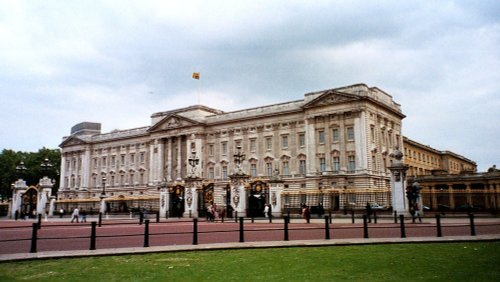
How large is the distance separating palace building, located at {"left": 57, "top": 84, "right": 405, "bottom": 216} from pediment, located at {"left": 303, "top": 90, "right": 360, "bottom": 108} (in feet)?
0.46

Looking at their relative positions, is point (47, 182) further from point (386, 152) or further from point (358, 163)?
point (386, 152)

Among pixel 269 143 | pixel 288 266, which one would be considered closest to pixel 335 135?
pixel 269 143

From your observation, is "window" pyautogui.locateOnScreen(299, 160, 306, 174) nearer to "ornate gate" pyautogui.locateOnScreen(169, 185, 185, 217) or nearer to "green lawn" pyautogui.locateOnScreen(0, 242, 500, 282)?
"ornate gate" pyautogui.locateOnScreen(169, 185, 185, 217)

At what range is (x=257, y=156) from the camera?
66.8 meters

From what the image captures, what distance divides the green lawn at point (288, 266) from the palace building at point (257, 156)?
79.2 feet

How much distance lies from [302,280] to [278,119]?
58.2m

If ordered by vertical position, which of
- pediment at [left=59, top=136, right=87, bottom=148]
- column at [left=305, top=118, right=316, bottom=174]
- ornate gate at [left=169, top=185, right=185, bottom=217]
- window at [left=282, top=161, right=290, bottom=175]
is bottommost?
ornate gate at [left=169, top=185, right=185, bottom=217]

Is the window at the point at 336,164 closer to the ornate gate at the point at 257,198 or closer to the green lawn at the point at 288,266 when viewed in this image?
the ornate gate at the point at 257,198

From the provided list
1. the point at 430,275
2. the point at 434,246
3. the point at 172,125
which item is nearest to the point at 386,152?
the point at 172,125

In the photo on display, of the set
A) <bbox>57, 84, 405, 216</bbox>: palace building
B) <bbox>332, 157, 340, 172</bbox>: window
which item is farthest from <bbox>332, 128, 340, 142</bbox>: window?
<bbox>332, 157, 340, 172</bbox>: window

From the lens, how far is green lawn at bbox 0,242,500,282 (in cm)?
764

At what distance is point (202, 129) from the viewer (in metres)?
73.2

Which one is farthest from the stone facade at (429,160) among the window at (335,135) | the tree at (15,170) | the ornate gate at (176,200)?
the tree at (15,170)

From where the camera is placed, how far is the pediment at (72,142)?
91363mm
